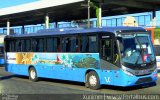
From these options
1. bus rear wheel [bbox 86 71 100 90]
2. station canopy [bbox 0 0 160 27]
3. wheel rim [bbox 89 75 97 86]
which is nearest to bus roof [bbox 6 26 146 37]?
bus rear wheel [bbox 86 71 100 90]

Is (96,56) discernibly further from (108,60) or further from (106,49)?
(108,60)

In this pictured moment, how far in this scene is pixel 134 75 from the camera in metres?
15.6

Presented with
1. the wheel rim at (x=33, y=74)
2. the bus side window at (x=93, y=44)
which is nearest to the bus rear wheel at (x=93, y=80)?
the bus side window at (x=93, y=44)

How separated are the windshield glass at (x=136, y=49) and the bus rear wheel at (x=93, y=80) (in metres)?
1.85

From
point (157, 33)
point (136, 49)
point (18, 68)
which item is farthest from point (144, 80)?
point (157, 33)

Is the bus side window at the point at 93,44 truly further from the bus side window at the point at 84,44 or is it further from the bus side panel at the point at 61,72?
the bus side panel at the point at 61,72

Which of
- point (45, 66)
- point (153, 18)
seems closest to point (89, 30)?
point (45, 66)

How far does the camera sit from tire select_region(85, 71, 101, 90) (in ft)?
55.1

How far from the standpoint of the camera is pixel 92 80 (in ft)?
56.1

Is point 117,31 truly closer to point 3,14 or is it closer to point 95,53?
point 95,53

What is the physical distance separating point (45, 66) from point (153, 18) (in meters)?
34.8

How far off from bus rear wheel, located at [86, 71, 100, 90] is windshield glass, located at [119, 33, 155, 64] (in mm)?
1852

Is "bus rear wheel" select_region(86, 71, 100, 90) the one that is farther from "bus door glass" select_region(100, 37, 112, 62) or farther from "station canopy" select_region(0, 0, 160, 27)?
"station canopy" select_region(0, 0, 160, 27)

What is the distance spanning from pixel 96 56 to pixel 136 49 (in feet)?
6.08
